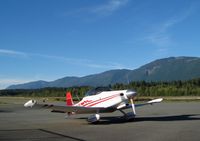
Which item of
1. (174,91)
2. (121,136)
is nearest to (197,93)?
(174,91)

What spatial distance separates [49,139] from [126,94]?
7.91 meters

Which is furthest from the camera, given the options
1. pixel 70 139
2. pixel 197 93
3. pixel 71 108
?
pixel 197 93

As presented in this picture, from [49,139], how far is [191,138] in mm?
4485

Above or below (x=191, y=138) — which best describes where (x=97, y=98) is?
above

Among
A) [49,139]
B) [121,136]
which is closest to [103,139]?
[121,136]

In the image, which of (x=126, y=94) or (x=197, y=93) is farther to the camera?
(x=197, y=93)

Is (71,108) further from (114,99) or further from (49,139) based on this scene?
(49,139)

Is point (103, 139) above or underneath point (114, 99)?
underneath

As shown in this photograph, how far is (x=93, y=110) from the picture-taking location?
19172 millimetres

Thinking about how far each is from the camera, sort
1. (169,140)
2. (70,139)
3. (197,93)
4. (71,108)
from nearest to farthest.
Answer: (169,140) < (70,139) < (71,108) < (197,93)

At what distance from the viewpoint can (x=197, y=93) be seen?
9256cm

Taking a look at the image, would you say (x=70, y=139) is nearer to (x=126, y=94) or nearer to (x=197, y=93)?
(x=126, y=94)

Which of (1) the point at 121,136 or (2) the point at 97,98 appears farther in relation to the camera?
(2) the point at 97,98

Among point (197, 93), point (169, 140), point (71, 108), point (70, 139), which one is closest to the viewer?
point (169, 140)
